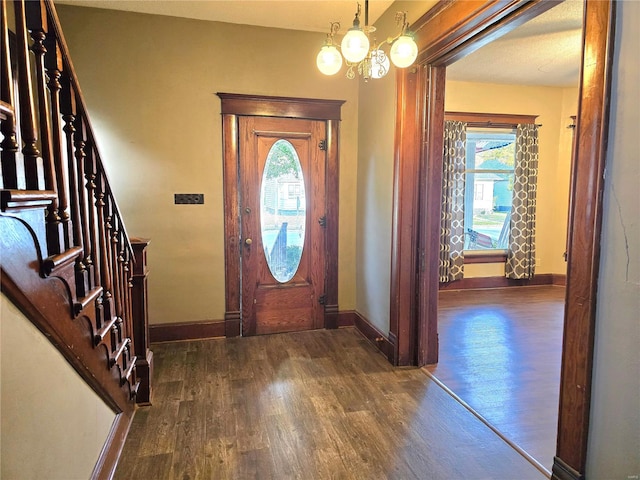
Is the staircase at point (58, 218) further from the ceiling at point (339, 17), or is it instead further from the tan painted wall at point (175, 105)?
the ceiling at point (339, 17)

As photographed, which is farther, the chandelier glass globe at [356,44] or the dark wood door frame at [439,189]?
the chandelier glass globe at [356,44]

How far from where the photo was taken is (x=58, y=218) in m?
1.34

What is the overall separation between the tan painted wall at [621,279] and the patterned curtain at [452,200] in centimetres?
375

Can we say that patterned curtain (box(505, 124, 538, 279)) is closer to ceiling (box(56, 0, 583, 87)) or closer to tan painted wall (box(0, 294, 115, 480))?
ceiling (box(56, 0, 583, 87))

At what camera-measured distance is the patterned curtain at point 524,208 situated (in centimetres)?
543

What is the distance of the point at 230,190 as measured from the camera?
3.66m

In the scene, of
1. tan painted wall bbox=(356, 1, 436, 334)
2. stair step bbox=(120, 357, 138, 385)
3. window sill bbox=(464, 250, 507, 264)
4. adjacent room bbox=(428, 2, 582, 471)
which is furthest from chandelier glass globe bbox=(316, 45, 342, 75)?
window sill bbox=(464, 250, 507, 264)

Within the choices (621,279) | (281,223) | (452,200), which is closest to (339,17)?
(281,223)

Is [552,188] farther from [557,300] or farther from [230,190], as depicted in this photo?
[230,190]

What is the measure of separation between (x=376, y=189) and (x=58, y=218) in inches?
102

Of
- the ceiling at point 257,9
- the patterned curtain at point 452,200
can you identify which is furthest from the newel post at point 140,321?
the patterned curtain at point 452,200

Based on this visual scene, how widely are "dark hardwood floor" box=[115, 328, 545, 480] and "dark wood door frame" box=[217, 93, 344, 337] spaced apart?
0.68m

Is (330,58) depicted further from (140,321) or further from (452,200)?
(452,200)

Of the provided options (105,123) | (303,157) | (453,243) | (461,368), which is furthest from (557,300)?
(105,123)
